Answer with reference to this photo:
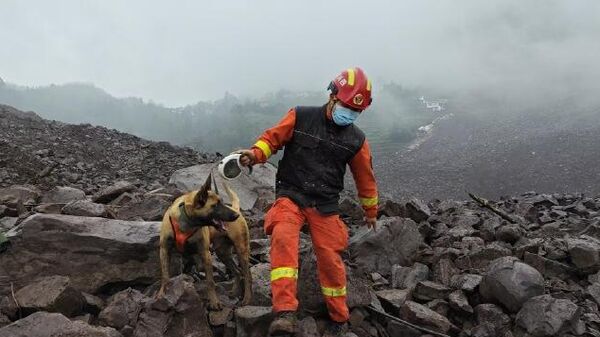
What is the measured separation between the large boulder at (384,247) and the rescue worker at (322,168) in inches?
67.7

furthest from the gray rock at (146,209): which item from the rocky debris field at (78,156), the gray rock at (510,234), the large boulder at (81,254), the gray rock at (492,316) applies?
the rocky debris field at (78,156)

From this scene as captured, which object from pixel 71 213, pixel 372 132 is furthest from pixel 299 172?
pixel 372 132

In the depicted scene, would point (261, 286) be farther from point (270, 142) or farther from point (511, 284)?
point (511, 284)

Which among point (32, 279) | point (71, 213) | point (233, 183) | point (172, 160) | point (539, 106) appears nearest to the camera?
point (32, 279)

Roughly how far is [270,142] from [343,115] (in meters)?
0.72

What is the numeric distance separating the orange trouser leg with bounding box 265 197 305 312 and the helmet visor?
1.90 ft

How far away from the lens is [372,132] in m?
52.3

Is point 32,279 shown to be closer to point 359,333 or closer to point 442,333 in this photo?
point 359,333

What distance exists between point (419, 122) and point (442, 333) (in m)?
51.7

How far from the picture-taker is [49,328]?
3.60 meters

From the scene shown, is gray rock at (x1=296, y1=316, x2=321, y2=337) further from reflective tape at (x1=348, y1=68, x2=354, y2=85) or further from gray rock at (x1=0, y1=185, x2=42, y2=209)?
gray rock at (x1=0, y1=185, x2=42, y2=209)

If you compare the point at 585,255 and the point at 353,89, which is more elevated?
the point at 353,89

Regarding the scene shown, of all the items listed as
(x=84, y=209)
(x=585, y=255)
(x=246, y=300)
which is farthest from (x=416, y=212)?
(x=84, y=209)

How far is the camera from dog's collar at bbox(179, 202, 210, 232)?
462 centimetres
